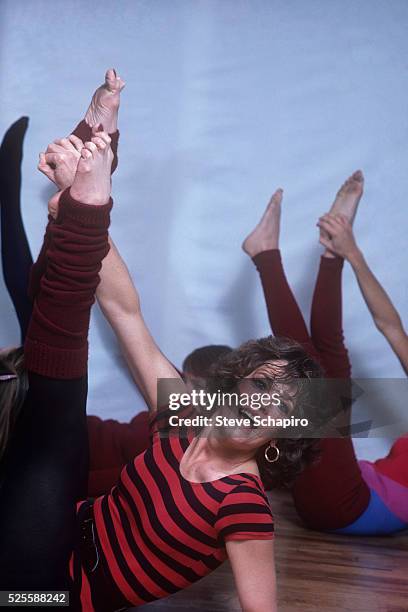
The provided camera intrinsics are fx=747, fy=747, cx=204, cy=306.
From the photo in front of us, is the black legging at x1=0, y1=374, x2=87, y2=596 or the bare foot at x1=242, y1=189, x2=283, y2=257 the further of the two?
the bare foot at x1=242, y1=189, x2=283, y2=257

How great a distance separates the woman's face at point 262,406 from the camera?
0.92 meters

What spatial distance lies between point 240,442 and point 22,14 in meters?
1.65

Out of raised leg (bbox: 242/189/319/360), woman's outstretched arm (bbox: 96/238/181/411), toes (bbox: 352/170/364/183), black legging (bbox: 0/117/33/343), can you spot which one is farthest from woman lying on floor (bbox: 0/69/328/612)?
toes (bbox: 352/170/364/183)


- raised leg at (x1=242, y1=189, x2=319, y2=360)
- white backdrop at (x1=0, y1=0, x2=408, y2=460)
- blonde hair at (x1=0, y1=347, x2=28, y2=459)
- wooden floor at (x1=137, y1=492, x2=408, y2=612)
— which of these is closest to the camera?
blonde hair at (x1=0, y1=347, x2=28, y2=459)

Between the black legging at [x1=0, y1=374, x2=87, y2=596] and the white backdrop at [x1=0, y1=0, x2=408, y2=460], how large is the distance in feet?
4.02

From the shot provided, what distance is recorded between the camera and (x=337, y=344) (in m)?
1.77

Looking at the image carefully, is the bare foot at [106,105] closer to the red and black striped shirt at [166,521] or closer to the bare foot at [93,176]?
the bare foot at [93,176]

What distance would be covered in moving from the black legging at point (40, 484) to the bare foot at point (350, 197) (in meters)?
1.21

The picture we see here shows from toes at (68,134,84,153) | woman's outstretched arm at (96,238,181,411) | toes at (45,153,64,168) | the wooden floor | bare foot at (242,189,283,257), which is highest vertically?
bare foot at (242,189,283,257)

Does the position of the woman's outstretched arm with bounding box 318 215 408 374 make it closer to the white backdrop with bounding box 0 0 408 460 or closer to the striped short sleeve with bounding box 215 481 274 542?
the white backdrop with bounding box 0 0 408 460

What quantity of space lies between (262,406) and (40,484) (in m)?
0.28

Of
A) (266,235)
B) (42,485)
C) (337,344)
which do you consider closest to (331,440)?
(337,344)

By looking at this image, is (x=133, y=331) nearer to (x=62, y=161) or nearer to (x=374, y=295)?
(x=62, y=161)

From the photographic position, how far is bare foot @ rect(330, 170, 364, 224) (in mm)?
1924
